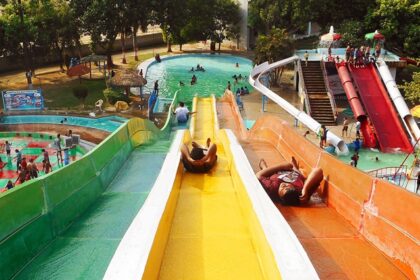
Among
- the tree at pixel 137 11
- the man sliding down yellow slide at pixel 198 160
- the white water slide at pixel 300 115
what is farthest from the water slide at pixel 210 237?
the tree at pixel 137 11

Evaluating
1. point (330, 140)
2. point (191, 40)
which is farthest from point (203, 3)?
point (330, 140)

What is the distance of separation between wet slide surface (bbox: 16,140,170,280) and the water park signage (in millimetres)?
15387

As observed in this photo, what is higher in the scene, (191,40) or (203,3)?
(203,3)

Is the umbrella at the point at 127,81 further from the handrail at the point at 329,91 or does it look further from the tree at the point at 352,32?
the tree at the point at 352,32

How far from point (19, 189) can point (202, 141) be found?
8.00m

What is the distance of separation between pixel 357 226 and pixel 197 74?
31574mm

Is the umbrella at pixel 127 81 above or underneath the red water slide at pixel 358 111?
above

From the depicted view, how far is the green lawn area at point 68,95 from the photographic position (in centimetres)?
2470

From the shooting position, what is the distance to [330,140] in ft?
61.3

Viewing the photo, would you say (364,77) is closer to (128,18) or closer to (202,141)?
(202,141)

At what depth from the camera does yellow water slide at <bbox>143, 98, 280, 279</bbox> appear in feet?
12.8

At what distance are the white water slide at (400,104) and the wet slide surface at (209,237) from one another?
1634 centimetres

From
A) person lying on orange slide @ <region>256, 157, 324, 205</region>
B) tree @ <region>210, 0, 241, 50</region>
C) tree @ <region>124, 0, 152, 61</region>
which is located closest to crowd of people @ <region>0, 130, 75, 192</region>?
person lying on orange slide @ <region>256, 157, 324, 205</region>

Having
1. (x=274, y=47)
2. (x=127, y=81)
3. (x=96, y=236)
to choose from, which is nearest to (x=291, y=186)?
(x=96, y=236)
